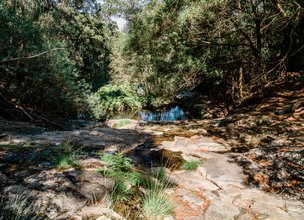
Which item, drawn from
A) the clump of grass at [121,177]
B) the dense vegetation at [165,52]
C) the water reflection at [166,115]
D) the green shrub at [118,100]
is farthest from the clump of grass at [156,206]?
the green shrub at [118,100]

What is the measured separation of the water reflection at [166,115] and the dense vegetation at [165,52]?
0.81 m

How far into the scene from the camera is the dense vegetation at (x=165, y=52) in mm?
7484

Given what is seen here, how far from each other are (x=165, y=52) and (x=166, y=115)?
12.2ft

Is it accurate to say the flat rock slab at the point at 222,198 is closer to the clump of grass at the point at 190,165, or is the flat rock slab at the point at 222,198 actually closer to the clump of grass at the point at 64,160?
the clump of grass at the point at 190,165

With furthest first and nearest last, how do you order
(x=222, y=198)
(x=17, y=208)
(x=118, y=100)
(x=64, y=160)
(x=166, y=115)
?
1. (x=118, y=100)
2. (x=166, y=115)
3. (x=64, y=160)
4. (x=222, y=198)
5. (x=17, y=208)

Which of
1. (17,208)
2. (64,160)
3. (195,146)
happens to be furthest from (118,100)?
(17,208)

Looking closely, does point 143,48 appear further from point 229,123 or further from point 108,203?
point 108,203

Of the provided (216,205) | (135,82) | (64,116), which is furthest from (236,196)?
(135,82)

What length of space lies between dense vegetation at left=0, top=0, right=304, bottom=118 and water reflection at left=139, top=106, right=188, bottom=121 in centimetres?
81

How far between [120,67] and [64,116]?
12599 millimetres

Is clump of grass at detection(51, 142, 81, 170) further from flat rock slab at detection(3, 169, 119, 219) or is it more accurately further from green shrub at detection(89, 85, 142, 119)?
green shrub at detection(89, 85, 142, 119)

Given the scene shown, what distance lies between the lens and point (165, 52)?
1205cm

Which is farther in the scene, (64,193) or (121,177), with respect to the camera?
(121,177)

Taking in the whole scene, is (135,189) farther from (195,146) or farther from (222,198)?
(195,146)
